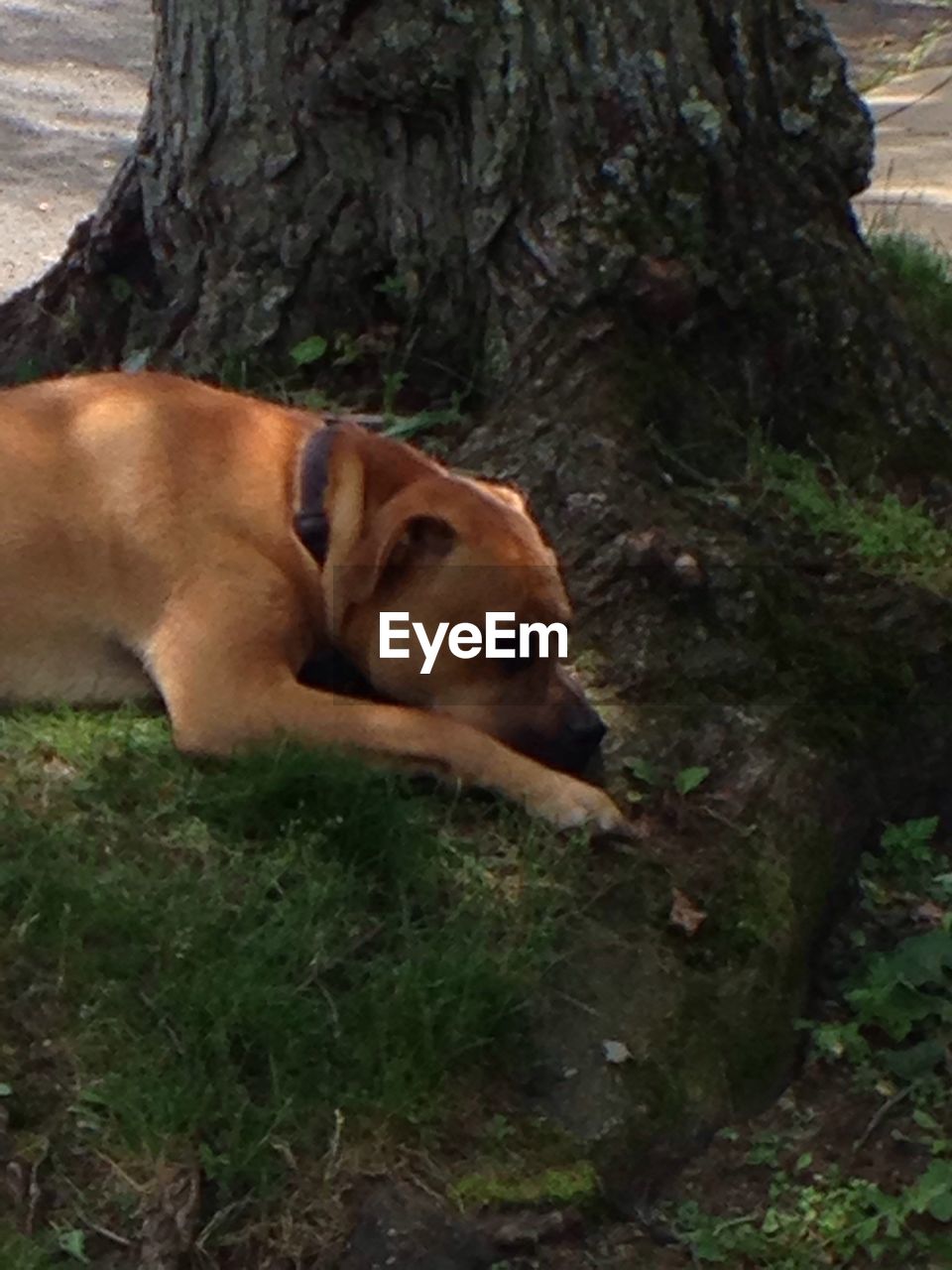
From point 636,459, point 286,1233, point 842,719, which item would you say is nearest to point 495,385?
point 636,459

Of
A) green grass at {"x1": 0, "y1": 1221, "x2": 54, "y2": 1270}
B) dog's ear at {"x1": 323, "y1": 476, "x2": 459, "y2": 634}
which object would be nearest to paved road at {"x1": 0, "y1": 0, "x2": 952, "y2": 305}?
dog's ear at {"x1": 323, "y1": 476, "x2": 459, "y2": 634}

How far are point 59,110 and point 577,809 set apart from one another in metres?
7.40

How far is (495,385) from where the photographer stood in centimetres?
463

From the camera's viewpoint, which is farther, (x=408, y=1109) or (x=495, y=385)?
(x=495, y=385)

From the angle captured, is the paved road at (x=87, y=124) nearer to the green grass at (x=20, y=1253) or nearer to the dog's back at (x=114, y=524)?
the dog's back at (x=114, y=524)

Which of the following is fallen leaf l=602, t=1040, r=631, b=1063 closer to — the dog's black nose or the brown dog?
the brown dog

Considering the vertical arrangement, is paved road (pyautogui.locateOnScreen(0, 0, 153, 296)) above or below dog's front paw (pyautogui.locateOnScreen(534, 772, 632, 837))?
below

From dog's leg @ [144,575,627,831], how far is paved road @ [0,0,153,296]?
3.65m

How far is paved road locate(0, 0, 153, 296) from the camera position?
800cm

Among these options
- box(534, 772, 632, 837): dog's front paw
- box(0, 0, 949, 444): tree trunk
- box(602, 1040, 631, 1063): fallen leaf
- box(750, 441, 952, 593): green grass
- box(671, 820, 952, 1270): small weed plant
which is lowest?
box(671, 820, 952, 1270): small weed plant

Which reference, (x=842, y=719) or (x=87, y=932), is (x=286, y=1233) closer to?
(x=87, y=932)

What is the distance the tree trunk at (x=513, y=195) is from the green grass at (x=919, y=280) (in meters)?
0.50

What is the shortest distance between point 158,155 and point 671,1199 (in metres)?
2.88

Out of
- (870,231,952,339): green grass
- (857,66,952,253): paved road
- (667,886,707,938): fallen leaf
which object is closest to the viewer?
(667,886,707,938): fallen leaf
